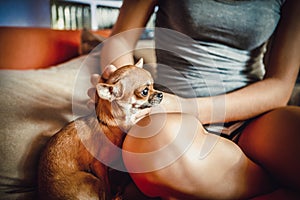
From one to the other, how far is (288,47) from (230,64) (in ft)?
0.56

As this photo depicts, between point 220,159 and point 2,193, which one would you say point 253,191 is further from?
point 2,193

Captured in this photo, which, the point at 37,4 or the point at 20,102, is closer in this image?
the point at 20,102

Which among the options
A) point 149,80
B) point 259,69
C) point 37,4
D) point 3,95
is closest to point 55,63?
point 37,4

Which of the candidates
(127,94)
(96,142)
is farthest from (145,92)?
(96,142)

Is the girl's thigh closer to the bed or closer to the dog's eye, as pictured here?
the dog's eye

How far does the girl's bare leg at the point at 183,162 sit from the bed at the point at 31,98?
27 centimetres

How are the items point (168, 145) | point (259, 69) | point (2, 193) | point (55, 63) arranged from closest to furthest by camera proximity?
point (168, 145) < point (2, 193) < point (259, 69) < point (55, 63)

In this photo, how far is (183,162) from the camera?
21.5 inches

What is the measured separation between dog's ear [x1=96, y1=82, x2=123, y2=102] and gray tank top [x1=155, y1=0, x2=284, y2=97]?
7.3 inches

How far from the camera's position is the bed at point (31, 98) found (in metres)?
0.67

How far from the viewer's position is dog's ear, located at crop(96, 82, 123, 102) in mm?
646

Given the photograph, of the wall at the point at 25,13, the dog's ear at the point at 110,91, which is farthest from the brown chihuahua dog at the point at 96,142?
the wall at the point at 25,13

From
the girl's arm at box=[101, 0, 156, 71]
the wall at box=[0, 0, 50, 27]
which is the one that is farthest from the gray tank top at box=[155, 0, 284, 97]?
the wall at box=[0, 0, 50, 27]

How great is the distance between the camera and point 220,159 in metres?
0.60
